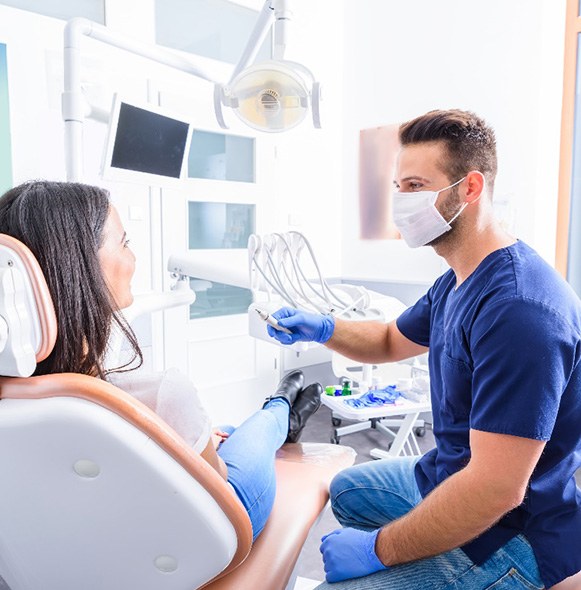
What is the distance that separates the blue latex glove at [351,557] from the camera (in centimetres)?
101

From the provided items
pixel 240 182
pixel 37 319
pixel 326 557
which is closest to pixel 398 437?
pixel 326 557

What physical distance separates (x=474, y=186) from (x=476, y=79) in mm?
2149

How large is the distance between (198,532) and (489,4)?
10.3ft

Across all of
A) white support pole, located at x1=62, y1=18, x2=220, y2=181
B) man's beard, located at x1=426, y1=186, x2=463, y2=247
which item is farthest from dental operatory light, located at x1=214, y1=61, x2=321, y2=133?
man's beard, located at x1=426, y1=186, x2=463, y2=247

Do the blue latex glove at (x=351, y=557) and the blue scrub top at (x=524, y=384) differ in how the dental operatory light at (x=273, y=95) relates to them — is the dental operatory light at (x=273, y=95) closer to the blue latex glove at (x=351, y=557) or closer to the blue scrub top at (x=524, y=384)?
the blue scrub top at (x=524, y=384)

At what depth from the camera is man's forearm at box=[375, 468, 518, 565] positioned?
0.90m

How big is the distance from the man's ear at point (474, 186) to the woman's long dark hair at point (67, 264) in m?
0.79

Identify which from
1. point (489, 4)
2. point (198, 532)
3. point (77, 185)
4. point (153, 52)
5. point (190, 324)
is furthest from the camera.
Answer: point (190, 324)

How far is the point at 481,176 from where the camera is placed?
1140mm

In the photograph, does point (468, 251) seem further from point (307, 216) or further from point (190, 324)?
point (307, 216)

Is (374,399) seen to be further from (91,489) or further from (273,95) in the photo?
(91,489)

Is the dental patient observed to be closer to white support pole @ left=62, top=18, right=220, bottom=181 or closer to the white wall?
white support pole @ left=62, top=18, right=220, bottom=181

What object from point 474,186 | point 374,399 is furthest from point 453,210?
point 374,399

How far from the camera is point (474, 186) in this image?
1.15m
